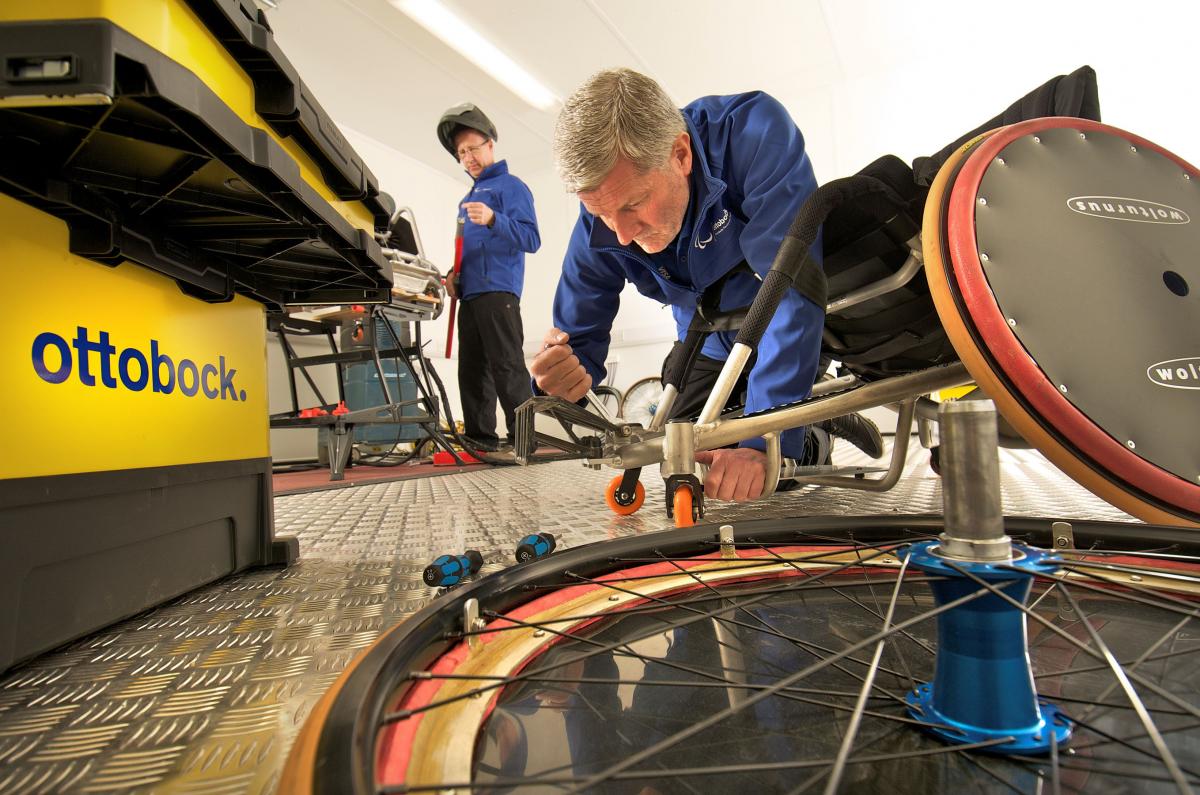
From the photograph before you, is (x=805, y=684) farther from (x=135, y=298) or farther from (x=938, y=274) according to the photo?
(x=135, y=298)

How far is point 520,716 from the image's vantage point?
0.41 m

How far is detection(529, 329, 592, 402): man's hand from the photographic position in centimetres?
143

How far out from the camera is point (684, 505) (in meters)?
0.98

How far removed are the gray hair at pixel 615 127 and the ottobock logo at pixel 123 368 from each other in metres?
0.79

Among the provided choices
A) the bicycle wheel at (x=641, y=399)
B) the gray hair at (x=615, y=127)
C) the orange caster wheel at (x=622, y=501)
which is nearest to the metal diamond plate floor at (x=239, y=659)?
the orange caster wheel at (x=622, y=501)

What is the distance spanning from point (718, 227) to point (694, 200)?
93mm

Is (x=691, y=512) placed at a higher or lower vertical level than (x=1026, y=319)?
lower

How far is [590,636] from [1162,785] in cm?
41

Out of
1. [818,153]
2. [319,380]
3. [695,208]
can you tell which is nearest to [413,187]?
[319,380]

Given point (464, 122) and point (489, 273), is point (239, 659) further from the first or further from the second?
point (464, 122)

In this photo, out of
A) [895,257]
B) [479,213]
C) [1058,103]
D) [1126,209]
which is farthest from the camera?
[479,213]

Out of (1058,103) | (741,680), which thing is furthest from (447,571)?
(1058,103)

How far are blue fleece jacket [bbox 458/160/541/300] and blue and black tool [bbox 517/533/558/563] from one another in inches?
103

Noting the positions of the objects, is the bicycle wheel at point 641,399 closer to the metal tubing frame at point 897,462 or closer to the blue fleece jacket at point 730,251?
the blue fleece jacket at point 730,251
